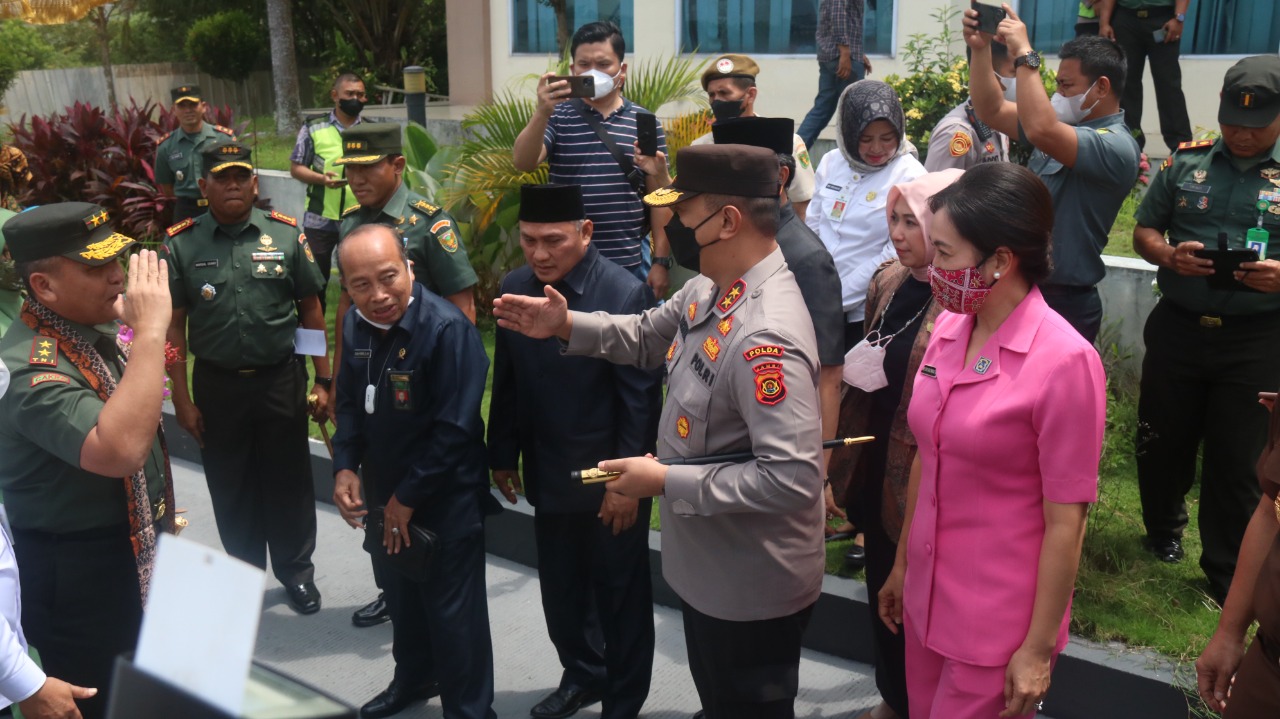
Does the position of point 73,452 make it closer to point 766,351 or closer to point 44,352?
point 44,352

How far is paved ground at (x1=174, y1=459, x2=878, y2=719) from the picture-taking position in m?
4.26

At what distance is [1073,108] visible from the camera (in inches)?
174

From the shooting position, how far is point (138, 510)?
343 cm

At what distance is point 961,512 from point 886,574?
1.00m

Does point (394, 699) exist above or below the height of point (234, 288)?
below

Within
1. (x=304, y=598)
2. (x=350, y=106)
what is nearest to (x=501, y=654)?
(x=304, y=598)

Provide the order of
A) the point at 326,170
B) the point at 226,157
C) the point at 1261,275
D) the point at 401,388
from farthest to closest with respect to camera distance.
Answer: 1. the point at 326,170
2. the point at 226,157
3. the point at 1261,275
4. the point at 401,388

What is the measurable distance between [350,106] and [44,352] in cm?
518

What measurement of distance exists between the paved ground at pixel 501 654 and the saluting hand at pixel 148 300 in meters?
1.85

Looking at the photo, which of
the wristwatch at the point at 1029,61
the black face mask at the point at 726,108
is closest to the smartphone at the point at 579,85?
the black face mask at the point at 726,108

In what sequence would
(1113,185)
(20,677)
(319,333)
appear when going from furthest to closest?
(319,333) < (1113,185) < (20,677)

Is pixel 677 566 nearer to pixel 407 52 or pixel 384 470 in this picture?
pixel 384 470

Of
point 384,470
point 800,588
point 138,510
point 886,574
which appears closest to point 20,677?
point 138,510

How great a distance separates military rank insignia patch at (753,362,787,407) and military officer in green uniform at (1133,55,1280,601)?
2165 mm
